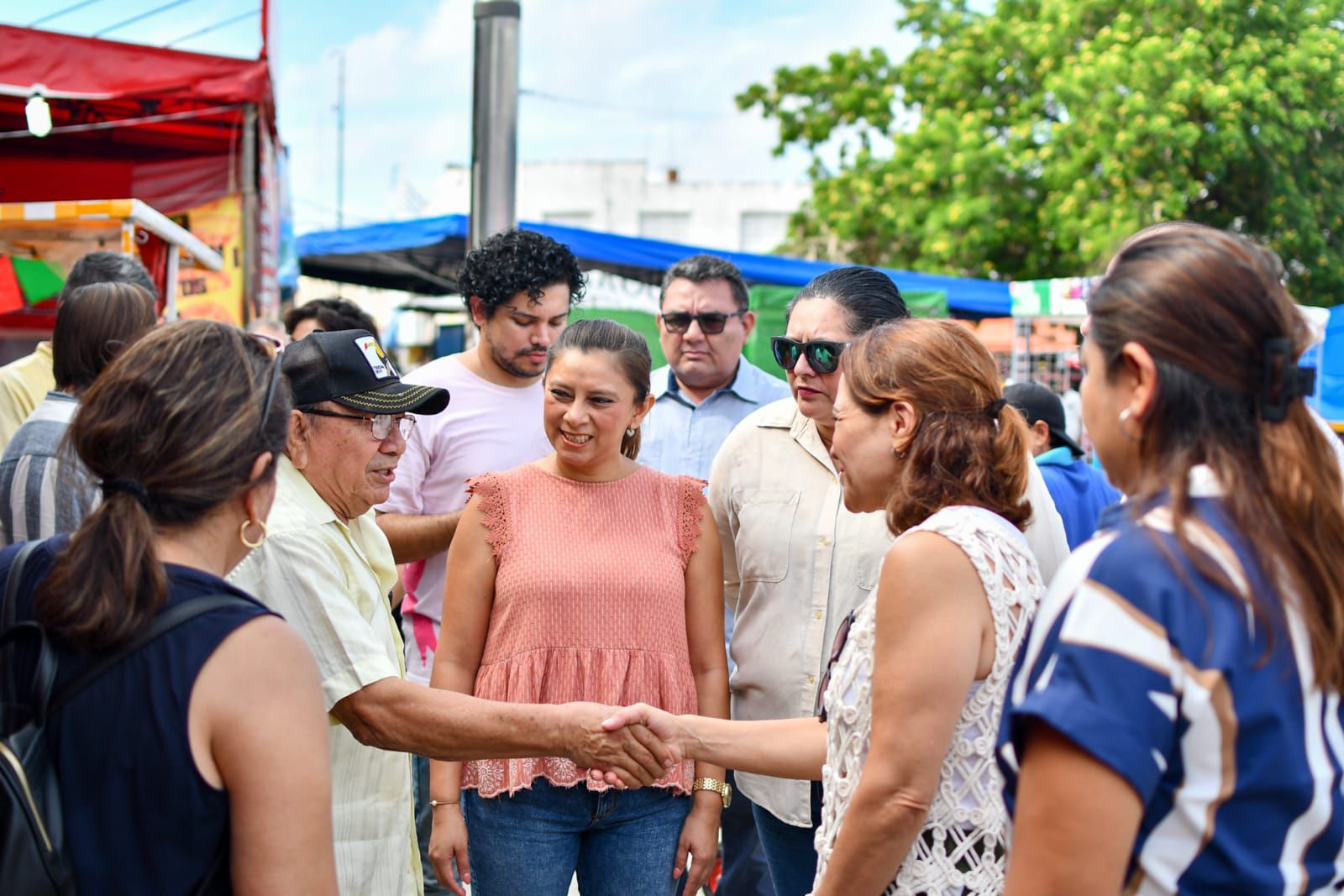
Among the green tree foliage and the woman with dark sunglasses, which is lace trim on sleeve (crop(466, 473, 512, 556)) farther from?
the green tree foliage

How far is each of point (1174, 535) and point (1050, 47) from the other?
2136 centimetres

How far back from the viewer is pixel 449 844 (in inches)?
116

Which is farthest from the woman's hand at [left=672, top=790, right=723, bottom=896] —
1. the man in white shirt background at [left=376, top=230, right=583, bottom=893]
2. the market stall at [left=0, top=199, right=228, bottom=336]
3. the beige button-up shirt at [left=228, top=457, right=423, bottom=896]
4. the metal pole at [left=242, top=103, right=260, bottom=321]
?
the metal pole at [left=242, top=103, right=260, bottom=321]

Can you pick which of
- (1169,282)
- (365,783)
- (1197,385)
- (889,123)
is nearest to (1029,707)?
(1197,385)

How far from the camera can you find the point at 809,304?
3174 mm

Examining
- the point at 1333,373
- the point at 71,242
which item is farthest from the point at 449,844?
the point at 1333,373

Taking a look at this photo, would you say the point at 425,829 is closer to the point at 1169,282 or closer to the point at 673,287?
the point at 673,287

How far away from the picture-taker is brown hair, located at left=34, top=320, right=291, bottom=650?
1.54 m

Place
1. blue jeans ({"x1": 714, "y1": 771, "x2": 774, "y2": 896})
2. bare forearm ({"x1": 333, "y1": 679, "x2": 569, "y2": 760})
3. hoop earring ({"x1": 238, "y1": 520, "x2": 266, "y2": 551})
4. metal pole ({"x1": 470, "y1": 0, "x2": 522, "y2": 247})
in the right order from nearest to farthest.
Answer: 1. hoop earring ({"x1": 238, "y1": 520, "x2": 266, "y2": 551})
2. bare forearm ({"x1": 333, "y1": 679, "x2": 569, "y2": 760})
3. blue jeans ({"x1": 714, "y1": 771, "x2": 774, "y2": 896})
4. metal pole ({"x1": 470, "y1": 0, "x2": 522, "y2": 247})

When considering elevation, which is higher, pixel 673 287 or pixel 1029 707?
pixel 673 287

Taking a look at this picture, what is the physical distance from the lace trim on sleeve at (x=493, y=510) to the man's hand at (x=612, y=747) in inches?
19.0

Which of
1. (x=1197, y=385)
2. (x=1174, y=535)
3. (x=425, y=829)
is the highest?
(x=1197, y=385)

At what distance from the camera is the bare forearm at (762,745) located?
2529 mm

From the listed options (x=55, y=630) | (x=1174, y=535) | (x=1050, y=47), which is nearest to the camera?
(x=1174, y=535)
